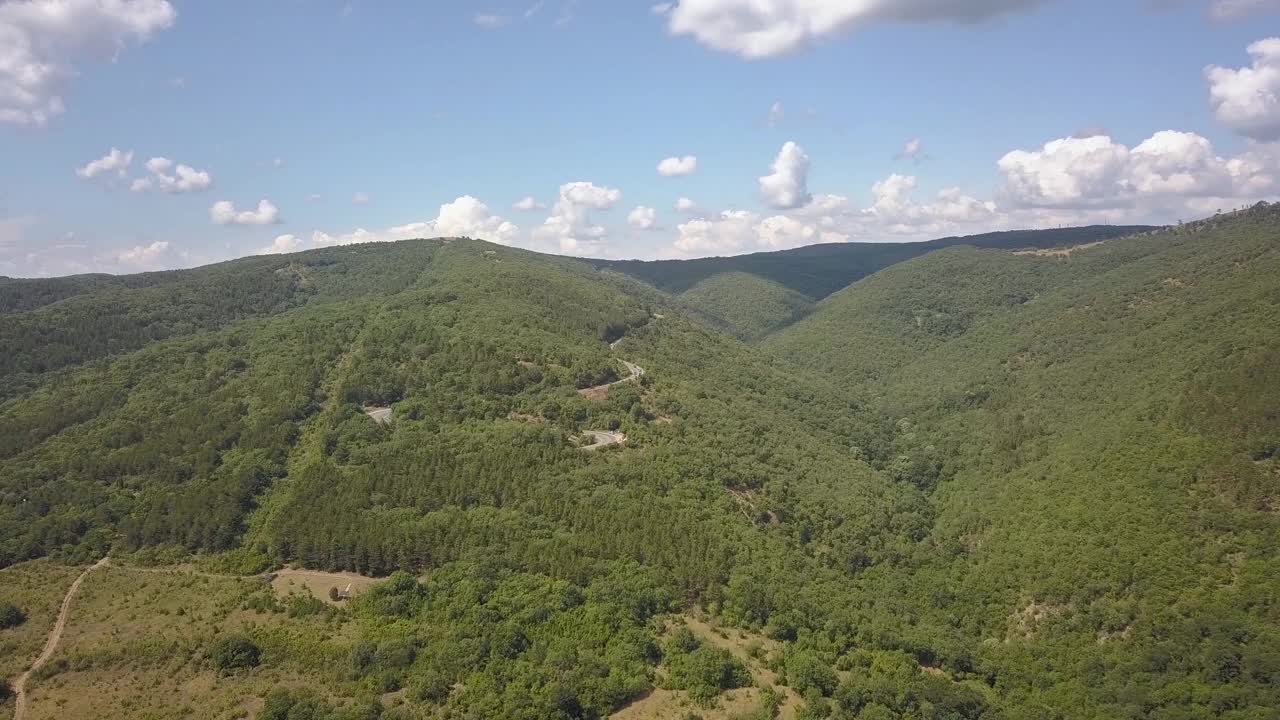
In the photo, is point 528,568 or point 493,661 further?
point 528,568

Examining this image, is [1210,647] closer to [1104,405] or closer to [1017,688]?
[1017,688]

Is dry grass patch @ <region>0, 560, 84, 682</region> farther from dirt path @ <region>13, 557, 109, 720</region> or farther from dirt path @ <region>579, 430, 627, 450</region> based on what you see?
dirt path @ <region>579, 430, 627, 450</region>

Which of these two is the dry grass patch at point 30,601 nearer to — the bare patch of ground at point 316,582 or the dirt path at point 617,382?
the bare patch of ground at point 316,582

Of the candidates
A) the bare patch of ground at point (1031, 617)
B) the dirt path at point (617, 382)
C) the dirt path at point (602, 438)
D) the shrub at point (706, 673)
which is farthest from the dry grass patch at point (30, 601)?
the bare patch of ground at point (1031, 617)

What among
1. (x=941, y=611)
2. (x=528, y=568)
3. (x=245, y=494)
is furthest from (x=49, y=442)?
(x=941, y=611)

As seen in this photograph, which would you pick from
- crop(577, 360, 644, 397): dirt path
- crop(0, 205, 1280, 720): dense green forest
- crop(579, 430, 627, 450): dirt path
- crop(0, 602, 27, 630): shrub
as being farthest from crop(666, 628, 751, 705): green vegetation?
crop(0, 602, 27, 630): shrub

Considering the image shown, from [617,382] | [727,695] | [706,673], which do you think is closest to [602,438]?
[617,382]
